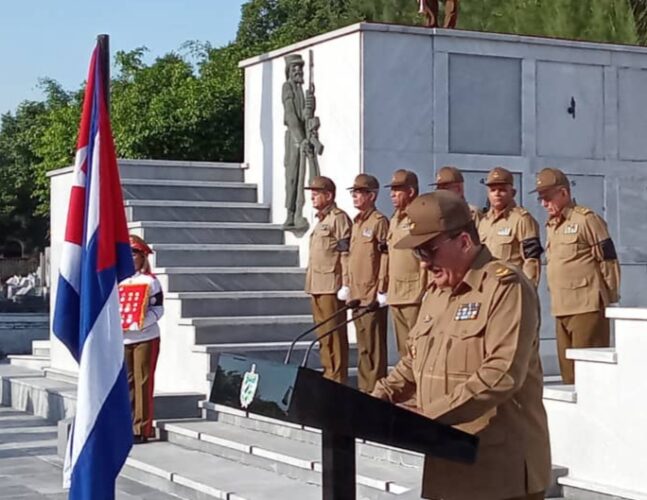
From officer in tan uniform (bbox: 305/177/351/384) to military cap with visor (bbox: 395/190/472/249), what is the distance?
641 centimetres

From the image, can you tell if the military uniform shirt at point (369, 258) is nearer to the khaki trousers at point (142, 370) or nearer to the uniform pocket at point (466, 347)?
the khaki trousers at point (142, 370)

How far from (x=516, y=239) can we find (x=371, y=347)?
1.60m

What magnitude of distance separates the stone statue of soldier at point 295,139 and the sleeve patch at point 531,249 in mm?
4632

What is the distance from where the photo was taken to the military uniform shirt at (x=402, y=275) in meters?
9.33

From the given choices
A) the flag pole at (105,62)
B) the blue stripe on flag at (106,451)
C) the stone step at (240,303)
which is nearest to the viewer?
the blue stripe on flag at (106,451)

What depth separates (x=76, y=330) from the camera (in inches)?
228

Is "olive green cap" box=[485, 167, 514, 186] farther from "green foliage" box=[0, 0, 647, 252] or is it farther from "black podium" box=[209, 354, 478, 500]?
"green foliage" box=[0, 0, 647, 252]

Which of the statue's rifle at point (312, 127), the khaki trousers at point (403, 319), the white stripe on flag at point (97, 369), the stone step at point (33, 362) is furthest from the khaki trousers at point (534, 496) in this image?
the stone step at point (33, 362)

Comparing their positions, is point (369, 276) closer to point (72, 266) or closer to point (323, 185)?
point (323, 185)

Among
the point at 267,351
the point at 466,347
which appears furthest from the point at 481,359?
the point at 267,351

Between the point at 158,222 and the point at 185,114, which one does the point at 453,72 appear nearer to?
the point at 158,222

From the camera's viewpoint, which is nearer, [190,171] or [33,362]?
[190,171]

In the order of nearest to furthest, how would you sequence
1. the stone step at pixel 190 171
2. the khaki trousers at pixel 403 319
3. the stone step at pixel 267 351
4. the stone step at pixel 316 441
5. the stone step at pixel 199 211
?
the stone step at pixel 316 441 → the khaki trousers at pixel 403 319 → the stone step at pixel 267 351 → the stone step at pixel 199 211 → the stone step at pixel 190 171

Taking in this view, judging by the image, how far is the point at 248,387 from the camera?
13.0 feet
